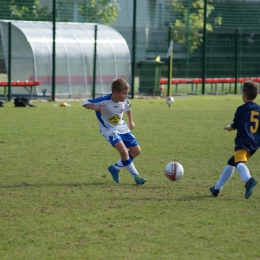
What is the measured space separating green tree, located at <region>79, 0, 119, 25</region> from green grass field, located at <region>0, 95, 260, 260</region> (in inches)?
501

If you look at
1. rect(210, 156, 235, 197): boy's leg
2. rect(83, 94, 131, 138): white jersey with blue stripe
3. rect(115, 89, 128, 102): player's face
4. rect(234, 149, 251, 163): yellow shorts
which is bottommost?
rect(210, 156, 235, 197): boy's leg

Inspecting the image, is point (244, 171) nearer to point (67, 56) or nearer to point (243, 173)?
point (243, 173)

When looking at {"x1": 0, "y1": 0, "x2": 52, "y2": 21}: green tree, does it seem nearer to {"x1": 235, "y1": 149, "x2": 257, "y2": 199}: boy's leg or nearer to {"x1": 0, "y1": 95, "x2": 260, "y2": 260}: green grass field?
{"x1": 0, "y1": 95, "x2": 260, "y2": 260}: green grass field

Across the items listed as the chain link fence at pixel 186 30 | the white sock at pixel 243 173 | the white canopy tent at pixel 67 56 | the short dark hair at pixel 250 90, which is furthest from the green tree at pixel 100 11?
the white sock at pixel 243 173

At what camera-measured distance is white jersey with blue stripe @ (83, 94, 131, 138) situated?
8.34 m

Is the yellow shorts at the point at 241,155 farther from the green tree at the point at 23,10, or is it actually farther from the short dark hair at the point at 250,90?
the green tree at the point at 23,10

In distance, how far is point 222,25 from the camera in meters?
26.9

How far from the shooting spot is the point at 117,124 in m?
8.45

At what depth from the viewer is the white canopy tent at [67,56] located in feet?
74.7

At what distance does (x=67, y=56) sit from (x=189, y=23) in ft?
19.5

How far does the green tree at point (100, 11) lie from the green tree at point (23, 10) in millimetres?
1882

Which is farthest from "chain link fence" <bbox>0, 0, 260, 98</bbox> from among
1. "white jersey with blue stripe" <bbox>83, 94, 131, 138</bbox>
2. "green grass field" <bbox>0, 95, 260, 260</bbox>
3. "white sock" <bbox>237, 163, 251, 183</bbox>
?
"white sock" <bbox>237, 163, 251, 183</bbox>

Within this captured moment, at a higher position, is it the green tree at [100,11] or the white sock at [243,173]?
the green tree at [100,11]

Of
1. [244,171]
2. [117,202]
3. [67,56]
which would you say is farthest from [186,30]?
[117,202]
